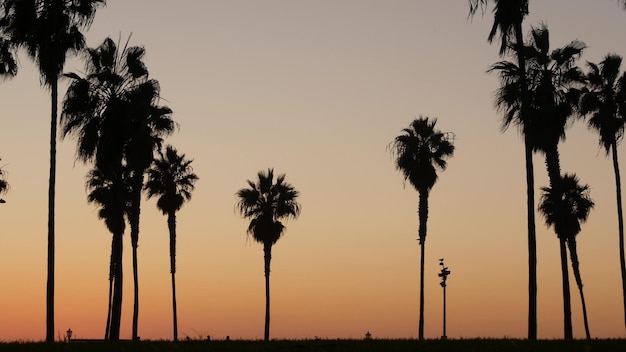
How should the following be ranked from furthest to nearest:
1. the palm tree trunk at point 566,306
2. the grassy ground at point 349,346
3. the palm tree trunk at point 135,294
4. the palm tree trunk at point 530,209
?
the palm tree trunk at point 135,294, the palm tree trunk at point 566,306, the palm tree trunk at point 530,209, the grassy ground at point 349,346

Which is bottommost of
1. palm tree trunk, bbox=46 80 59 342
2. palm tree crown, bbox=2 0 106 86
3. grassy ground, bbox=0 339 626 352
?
grassy ground, bbox=0 339 626 352

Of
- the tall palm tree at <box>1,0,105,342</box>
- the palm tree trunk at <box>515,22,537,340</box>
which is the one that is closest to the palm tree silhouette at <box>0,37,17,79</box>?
the tall palm tree at <box>1,0,105,342</box>

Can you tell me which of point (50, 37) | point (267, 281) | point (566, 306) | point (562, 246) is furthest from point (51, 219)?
point (267, 281)

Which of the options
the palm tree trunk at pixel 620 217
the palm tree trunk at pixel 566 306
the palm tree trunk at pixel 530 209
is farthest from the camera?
the palm tree trunk at pixel 620 217

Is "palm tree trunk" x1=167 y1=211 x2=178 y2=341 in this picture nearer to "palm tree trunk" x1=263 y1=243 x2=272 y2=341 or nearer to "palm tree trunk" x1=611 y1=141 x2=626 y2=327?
"palm tree trunk" x1=263 y1=243 x2=272 y2=341

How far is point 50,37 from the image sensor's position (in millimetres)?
41250

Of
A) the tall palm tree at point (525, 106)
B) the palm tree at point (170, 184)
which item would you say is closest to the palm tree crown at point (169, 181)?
the palm tree at point (170, 184)

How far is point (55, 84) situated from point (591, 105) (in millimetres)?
32389

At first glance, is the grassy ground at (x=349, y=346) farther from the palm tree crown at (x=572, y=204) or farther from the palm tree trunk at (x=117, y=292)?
the palm tree crown at (x=572, y=204)

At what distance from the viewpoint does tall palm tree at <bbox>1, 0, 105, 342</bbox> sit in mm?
40688

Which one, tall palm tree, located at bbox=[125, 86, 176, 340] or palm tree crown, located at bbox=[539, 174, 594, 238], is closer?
tall palm tree, located at bbox=[125, 86, 176, 340]

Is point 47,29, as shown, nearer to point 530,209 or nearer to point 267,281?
point 530,209

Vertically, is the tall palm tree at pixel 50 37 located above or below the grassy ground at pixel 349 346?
above

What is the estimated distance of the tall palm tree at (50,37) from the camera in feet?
133
